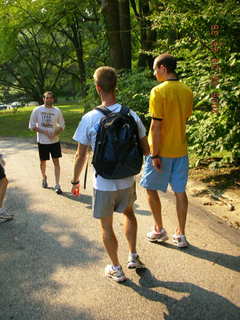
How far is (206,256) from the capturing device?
390 cm

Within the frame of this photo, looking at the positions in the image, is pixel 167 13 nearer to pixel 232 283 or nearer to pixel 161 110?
pixel 161 110

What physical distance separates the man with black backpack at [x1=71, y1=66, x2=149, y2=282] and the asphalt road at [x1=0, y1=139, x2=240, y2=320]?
1.63 ft

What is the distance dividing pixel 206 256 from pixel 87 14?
20568mm

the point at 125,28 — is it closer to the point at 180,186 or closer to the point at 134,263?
the point at 180,186

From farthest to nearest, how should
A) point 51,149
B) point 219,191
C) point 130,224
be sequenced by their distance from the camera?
1. point 51,149
2. point 219,191
3. point 130,224

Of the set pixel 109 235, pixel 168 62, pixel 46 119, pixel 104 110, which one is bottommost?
pixel 109 235

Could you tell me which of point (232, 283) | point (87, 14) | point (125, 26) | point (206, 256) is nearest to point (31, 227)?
point (206, 256)

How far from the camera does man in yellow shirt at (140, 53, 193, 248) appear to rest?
12.3 ft

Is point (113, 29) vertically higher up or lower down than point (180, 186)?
higher up

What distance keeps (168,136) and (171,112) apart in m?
0.26

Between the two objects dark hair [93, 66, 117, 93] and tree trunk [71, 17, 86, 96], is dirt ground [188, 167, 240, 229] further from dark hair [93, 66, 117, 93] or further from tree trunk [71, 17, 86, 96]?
tree trunk [71, 17, 86, 96]

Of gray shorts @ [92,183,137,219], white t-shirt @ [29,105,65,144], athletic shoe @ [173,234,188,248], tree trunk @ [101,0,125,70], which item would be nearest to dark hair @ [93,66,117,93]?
gray shorts @ [92,183,137,219]

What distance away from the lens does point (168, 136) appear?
388 centimetres

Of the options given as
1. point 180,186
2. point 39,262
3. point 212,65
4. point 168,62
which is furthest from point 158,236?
point 212,65
